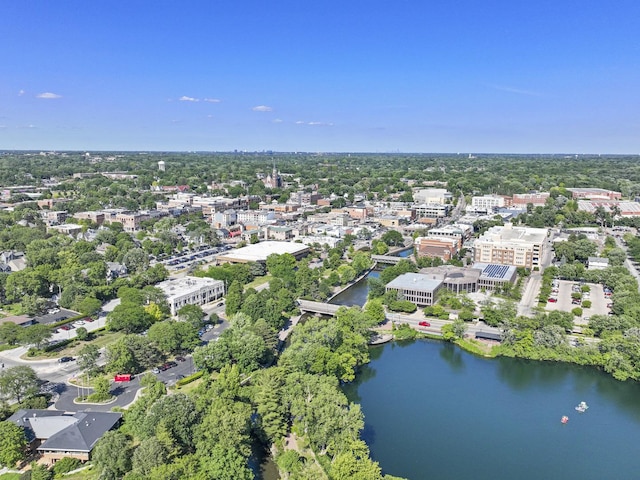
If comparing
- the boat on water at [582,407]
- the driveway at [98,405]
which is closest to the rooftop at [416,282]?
the boat on water at [582,407]

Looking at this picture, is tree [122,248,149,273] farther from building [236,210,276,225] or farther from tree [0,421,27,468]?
tree [0,421,27,468]

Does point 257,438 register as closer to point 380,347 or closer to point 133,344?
point 133,344

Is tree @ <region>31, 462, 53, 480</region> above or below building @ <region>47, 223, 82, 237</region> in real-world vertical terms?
below

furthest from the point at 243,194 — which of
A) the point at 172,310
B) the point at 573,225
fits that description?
→ the point at 172,310

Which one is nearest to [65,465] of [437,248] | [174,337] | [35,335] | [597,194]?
[174,337]

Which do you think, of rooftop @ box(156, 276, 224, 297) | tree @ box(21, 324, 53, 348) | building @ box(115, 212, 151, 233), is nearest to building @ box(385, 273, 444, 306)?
rooftop @ box(156, 276, 224, 297)

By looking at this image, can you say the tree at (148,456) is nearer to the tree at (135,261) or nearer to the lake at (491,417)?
the lake at (491,417)
